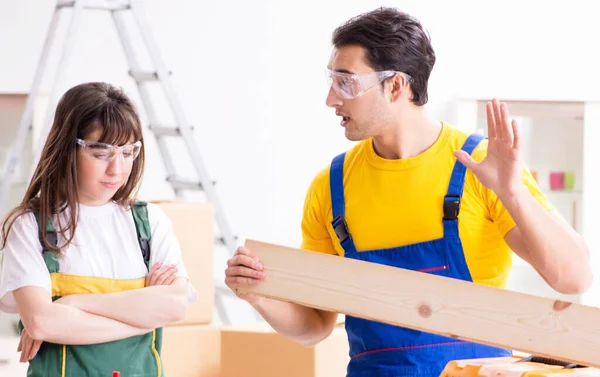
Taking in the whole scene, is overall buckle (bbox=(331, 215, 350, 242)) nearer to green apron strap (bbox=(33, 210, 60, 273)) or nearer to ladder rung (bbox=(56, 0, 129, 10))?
green apron strap (bbox=(33, 210, 60, 273))

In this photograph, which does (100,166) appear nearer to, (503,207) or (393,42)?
(393,42)

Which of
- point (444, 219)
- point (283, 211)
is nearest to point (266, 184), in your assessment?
point (283, 211)

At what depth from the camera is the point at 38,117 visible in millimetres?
4594

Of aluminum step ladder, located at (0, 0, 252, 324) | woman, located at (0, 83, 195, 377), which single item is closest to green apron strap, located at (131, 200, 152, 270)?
woman, located at (0, 83, 195, 377)

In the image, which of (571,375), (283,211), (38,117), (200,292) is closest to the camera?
(571,375)

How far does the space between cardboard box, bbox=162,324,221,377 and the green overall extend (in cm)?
121

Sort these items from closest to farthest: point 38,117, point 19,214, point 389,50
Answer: point 389,50 → point 19,214 → point 38,117

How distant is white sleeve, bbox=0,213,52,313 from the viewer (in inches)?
80.3

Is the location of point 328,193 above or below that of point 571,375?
above

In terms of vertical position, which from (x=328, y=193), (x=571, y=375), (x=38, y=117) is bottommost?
(x=571, y=375)

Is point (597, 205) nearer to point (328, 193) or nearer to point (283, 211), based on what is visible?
point (283, 211)

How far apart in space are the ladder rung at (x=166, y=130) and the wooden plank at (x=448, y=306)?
279 cm

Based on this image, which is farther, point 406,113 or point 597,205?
point 597,205

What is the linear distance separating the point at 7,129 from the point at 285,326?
3.48m
